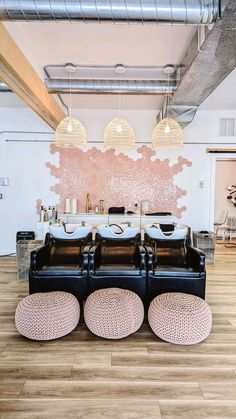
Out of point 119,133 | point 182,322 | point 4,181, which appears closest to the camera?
point 182,322

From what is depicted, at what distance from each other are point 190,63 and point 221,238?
236 inches

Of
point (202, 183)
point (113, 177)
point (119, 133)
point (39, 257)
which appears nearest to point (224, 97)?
point (202, 183)

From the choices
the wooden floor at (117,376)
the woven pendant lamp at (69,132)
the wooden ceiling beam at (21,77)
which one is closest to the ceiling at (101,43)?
the wooden ceiling beam at (21,77)

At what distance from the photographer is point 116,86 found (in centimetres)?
374

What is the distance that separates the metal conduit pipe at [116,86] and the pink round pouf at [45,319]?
2.89 meters

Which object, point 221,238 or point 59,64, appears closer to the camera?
point 59,64

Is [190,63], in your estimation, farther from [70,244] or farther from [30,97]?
[70,244]

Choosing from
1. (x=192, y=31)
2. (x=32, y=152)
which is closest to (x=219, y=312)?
(x=192, y=31)

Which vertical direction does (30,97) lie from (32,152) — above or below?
above

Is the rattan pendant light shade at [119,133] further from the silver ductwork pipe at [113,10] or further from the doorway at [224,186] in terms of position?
the doorway at [224,186]

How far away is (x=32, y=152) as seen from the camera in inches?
220

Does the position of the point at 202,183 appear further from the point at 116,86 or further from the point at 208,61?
the point at 208,61

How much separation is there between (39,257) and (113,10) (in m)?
2.51

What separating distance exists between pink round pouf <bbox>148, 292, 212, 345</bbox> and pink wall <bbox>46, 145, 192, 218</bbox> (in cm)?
331
